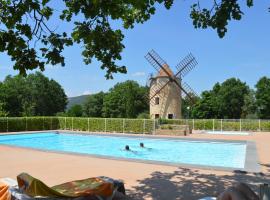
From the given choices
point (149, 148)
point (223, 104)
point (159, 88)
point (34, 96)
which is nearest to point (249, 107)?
point (223, 104)

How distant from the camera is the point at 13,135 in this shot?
25656mm

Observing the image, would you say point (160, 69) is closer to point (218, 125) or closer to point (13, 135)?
point (218, 125)

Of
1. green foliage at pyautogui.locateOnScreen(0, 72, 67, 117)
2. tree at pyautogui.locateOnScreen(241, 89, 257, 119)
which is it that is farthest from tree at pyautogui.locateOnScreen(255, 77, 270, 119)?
Answer: green foliage at pyautogui.locateOnScreen(0, 72, 67, 117)

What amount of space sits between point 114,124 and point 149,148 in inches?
334

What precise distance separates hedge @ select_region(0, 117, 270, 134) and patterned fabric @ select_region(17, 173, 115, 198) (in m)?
19.4

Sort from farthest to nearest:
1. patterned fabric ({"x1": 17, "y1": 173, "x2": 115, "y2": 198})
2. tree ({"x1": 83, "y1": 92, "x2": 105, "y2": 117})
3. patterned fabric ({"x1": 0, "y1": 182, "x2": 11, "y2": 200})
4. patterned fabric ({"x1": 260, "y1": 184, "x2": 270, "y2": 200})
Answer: tree ({"x1": 83, "y1": 92, "x2": 105, "y2": 117}) → patterned fabric ({"x1": 0, "y1": 182, "x2": 11, "y2": 200}) → patterned fabric ({"x1": 17, "y1": 173, "x2": 115, "y2": 198}) → patterned fabric ({"x1": 260, "y1": 184, "x2": 270, "y2": 200})

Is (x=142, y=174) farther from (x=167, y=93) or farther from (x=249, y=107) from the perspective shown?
(x=249, y=107)

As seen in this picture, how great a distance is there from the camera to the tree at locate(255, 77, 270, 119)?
182 ft

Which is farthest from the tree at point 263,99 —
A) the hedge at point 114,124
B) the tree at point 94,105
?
the hedge at point 114,124

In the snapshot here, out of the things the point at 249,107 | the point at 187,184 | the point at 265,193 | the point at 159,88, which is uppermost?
the point at 159,88

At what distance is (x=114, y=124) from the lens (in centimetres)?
2777

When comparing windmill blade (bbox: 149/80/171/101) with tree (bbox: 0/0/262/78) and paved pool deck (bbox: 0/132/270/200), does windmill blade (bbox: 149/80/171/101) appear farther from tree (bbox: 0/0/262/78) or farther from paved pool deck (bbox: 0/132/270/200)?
tree (bbox: 0/0/262/78)

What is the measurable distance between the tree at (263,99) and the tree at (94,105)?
27.7 metres

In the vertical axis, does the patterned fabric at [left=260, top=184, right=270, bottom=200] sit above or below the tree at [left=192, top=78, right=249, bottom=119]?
below
